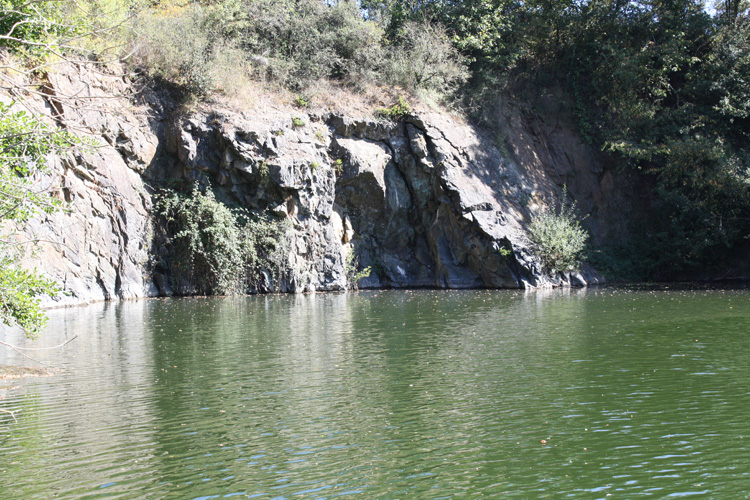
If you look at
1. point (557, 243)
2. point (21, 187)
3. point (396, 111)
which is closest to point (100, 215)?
point (396, 111)

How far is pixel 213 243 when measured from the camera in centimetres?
2733

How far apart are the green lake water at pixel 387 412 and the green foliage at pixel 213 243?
1006 centimetres

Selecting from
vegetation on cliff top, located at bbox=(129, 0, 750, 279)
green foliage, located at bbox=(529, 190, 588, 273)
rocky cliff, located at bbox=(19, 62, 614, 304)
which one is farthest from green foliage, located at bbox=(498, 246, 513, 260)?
vegetation on cliff top, located at bbox=(129, 0, 750, 279)

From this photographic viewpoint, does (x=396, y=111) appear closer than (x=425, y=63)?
Yes

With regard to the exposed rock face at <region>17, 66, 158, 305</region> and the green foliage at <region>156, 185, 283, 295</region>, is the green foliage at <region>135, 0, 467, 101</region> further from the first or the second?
the green foliage at <region>156, 185, 283, 295</region>

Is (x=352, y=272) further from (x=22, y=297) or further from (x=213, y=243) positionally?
(x=22, y=297)

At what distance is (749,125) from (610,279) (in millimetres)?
10624

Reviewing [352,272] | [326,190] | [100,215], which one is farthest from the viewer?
[352,272]

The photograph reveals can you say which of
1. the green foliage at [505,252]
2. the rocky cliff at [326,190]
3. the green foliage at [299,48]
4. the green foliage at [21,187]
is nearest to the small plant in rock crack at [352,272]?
the rocky cliff at [326,190]

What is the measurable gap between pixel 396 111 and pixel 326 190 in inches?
216

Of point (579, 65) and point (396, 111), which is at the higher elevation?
point (579, 65)

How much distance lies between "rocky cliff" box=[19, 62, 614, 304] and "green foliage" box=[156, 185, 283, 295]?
633mm

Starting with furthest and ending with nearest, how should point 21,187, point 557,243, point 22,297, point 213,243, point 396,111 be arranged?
point 396,111 < point 557,243 < point 213,243 < point 22,297 < point 21,187

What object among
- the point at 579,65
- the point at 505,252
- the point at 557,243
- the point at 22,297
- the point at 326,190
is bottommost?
the point at 22,297
